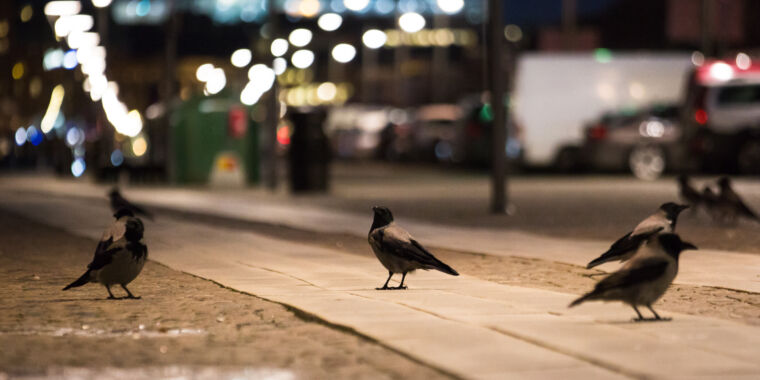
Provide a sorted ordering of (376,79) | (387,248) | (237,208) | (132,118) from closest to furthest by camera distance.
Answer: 1. (387,248)
2. (237,208)
3. (132,118)
4. (376,79)

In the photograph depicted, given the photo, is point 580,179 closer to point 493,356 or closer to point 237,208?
point 237,208

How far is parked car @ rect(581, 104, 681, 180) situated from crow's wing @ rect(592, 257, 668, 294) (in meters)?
28.5

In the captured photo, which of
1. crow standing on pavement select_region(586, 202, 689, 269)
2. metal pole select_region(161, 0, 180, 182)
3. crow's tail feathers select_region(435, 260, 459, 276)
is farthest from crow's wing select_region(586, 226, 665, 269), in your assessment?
metal pole select_region(161, 0, 180, 182)

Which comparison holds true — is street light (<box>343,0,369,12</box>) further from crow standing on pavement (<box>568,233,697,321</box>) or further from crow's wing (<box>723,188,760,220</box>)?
crow standing on pavement (<box>568,233,697,321</box>)

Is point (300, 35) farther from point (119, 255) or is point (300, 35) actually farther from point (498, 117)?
point (119, 255)

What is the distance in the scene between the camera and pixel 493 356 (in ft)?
27.4

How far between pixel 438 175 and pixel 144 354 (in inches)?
1398

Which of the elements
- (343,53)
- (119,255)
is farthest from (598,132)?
(343,53)

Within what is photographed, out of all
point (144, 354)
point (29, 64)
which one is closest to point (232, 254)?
A: point (144, 354)

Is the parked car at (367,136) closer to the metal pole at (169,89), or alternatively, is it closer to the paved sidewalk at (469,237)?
the metal pole at (169,89)

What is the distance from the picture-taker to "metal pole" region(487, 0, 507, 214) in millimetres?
23438

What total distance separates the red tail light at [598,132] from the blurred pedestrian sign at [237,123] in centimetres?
913

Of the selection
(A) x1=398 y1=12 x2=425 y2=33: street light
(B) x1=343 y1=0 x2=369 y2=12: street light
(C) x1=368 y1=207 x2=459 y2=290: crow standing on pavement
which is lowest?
(C) x1=368 y1=207 x2=459 y2=290: crow standing on pavement

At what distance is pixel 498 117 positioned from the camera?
2350 cm
